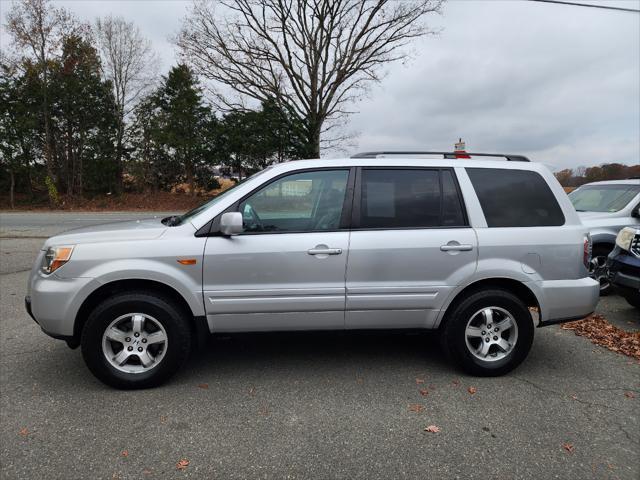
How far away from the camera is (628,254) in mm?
4797

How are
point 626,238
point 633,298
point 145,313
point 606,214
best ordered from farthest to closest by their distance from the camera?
point 606,214, point 633,298, point 626,238, point 145,313

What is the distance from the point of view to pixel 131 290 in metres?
3.24

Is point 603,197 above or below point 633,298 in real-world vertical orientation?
above

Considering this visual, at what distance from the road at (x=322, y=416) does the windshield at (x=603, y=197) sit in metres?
3.51

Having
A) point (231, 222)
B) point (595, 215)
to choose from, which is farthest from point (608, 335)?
point (231, 222)

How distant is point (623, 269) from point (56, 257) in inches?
226

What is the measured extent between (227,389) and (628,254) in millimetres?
4673

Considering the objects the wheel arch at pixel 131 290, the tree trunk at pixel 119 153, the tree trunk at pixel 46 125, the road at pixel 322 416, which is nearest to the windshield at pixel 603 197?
the road at pixel 322 416

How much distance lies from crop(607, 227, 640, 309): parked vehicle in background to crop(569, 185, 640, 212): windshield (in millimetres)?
1869

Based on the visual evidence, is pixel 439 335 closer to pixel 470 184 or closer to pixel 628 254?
pixel 470 184

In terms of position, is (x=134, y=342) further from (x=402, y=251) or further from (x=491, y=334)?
(x=491, y=334)

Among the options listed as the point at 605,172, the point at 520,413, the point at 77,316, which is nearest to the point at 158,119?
the point at 605,172

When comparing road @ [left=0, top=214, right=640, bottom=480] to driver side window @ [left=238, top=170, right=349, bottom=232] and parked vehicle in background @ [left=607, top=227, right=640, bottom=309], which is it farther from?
parked vehicle in background @ [left=607, top=227, right=640, bottom=309]

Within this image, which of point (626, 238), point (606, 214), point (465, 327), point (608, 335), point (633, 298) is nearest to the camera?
point (465, 327)
